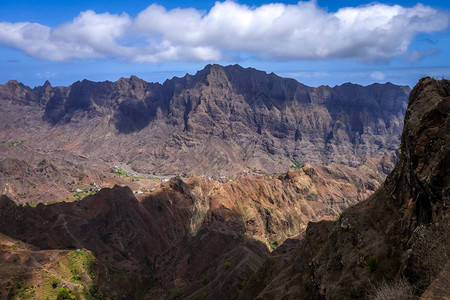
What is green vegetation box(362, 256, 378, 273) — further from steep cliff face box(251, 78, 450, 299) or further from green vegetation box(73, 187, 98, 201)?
green vegetation box(73, 187, 98, 201)

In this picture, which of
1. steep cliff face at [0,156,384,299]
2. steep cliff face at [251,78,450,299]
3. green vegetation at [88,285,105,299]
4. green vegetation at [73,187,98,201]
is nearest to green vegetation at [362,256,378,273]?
steep cliff face at [251,78,450,299]

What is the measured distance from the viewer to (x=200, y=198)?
115312 millimetres

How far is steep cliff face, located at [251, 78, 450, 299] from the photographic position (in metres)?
18.9

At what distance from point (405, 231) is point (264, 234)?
284 ft

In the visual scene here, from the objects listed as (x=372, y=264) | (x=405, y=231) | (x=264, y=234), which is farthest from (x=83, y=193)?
(x=405, y=231)

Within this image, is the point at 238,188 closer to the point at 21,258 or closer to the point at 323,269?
the point at 21,258

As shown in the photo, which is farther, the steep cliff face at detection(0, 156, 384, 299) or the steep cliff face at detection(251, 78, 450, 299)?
the steep cliff face at detection(0, 156, 384, 299)

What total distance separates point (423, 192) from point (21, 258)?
229 ft

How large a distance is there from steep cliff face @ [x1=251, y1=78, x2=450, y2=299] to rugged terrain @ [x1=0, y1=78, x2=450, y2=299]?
0.33 feet

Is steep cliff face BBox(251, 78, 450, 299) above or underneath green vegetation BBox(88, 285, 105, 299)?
above

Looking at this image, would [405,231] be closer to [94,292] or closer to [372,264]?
[372,264]

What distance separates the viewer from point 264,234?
356 feet

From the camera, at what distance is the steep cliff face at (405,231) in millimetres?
18906

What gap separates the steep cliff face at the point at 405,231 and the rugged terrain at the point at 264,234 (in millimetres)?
102
